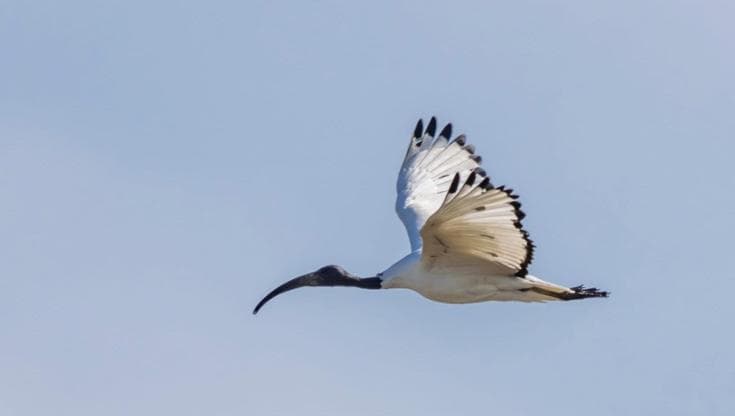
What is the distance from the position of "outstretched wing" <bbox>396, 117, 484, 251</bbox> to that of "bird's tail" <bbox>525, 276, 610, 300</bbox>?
1.69m

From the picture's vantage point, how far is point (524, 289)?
16.0 m

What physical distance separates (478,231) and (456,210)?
497 millimetres

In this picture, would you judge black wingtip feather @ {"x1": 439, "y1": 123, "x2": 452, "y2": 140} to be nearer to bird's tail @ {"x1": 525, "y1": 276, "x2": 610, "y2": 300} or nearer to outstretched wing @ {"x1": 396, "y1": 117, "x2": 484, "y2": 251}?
outstretched wing @ {"x1": 396, "y1": 117, "x2": 484, "y2": 251}

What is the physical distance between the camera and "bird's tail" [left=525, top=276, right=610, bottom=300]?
52.4 feet

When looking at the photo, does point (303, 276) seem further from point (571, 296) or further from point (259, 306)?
point (571, 296)

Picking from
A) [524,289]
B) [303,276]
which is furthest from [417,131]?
[524,289]

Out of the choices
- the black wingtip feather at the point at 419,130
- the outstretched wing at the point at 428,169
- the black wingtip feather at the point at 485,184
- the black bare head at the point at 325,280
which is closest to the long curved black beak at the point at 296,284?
the black bare head at the point at 325,280

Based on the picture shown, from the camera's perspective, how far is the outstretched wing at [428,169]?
17.6 m

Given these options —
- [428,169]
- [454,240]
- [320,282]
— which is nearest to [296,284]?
[320,282]

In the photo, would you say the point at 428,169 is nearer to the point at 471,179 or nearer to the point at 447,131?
the point at 447,131

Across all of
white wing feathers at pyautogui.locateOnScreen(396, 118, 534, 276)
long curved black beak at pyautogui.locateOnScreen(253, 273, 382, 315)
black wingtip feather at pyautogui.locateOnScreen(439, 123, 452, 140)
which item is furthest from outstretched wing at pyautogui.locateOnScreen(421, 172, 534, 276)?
black wingtip feather at pyautogui.locateOnScreen(439, 123, 452, 140)

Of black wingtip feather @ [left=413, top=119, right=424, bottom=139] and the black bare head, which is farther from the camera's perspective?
black wingtip feather @ [left=413, top=119, right=424, bottom=139]

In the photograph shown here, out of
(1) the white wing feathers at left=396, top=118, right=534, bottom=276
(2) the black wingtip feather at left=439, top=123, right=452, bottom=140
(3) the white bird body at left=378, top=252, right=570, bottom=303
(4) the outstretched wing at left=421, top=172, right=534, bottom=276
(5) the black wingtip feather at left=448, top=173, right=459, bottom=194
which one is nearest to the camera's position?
(5) the black wingtip feather at left=448, top=173, right=459, bottom=194

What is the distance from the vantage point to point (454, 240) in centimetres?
1523
